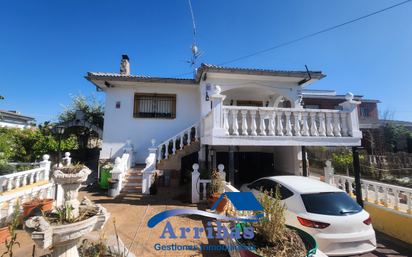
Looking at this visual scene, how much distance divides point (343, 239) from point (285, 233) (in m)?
1.31

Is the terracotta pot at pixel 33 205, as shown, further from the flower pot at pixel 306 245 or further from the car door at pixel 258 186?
the car door at pixel 258 186

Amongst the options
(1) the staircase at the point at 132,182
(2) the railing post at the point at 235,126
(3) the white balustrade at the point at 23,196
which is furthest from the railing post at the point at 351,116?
(3) the white balustrade at the point at 23,196

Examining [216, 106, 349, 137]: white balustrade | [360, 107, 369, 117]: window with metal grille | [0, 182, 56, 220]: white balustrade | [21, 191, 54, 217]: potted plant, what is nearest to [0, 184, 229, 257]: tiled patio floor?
[21, 191, 54, 217]: potted plant

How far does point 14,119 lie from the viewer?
13438mm

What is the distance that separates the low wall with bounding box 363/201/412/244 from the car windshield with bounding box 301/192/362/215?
204cm

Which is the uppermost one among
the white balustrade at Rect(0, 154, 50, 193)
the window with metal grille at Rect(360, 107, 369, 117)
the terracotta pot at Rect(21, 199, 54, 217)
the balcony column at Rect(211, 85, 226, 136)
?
the window with metal grille at Rect(360, 107, 369, 117)

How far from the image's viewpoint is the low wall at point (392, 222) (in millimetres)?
4203

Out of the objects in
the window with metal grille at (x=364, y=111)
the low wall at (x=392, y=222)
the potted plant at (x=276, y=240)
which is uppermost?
the window with metal grille at (x=364, y=111)

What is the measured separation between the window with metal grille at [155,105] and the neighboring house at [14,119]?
10.8m

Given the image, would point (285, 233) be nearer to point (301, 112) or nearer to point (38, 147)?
point (301, 112)

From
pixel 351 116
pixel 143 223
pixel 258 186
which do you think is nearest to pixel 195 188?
pixel 143 223

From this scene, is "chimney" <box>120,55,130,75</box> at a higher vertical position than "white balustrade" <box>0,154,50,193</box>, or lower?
higher

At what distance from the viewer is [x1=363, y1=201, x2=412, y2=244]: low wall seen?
420 cm

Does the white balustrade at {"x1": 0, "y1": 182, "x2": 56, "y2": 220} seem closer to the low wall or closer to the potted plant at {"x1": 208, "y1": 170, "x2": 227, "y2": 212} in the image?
the potted plant at {"x1": 208, "y1": 170, "x2": 227, "y2": 212}
